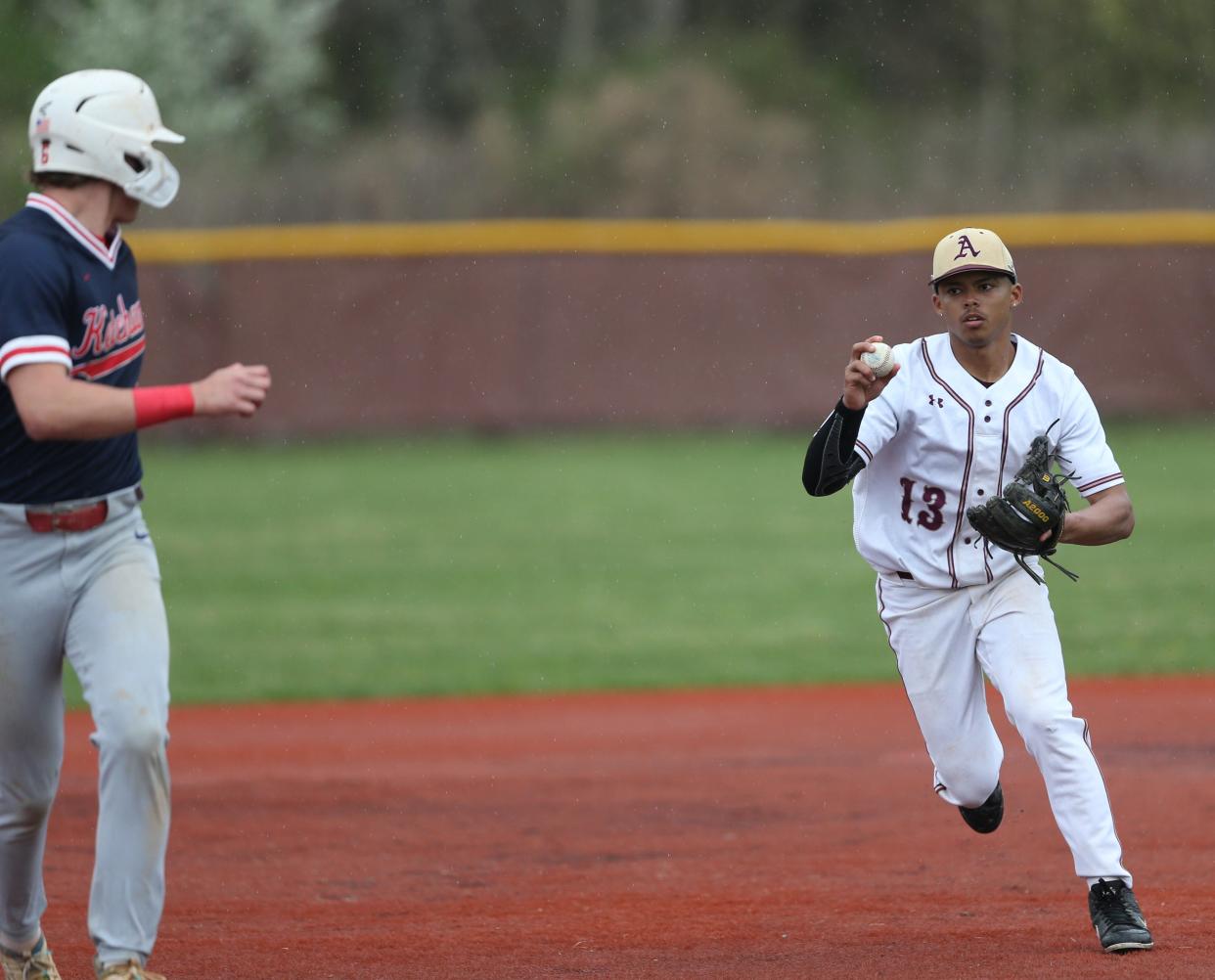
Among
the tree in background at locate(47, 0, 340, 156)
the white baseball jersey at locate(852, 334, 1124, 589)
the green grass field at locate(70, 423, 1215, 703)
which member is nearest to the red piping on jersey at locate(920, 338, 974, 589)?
the white baseball jersey at locate(852, 334, 1124, 589)

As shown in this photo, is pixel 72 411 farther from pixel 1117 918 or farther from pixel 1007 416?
pixel 1117 918

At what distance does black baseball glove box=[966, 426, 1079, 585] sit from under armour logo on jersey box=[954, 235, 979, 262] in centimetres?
62

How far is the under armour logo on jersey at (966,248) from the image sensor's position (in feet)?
16.4

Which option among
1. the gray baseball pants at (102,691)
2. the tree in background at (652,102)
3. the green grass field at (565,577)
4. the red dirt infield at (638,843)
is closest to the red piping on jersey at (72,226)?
the gray baseball pants at (102,691)

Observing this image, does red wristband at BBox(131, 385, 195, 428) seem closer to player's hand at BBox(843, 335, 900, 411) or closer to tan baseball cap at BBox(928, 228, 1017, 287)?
player's hand at BBox(843, 335, 900, 411)

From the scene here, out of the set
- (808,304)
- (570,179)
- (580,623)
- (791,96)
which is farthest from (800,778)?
(791,96)

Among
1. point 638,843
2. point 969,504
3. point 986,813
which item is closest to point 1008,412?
point 969,504

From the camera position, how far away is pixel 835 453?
4.97 metres

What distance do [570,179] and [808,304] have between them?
9.10 m

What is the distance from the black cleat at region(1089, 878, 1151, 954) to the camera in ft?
14.9

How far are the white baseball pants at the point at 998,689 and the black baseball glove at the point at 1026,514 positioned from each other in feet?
0.86

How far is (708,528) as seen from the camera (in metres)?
14.8

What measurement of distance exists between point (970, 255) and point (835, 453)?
0.69 m

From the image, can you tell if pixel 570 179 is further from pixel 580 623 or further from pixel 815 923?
pixel 815 923
